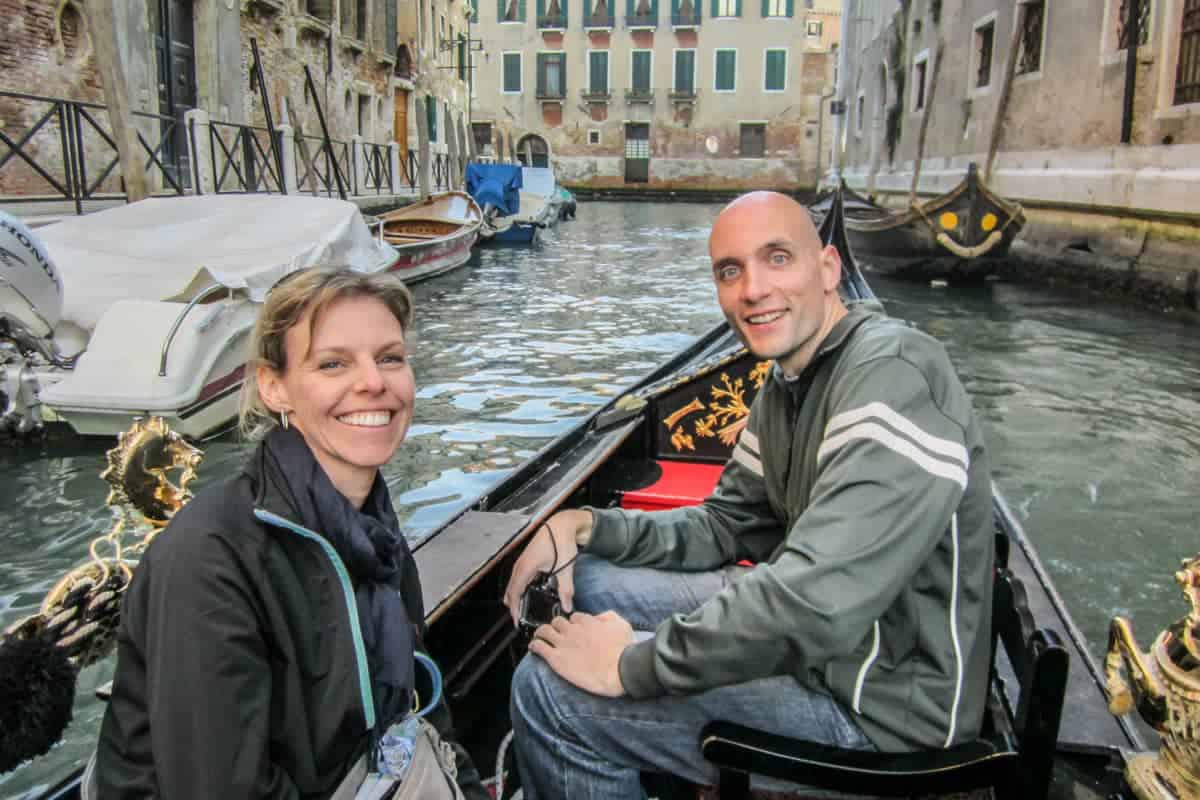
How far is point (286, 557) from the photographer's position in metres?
0.80

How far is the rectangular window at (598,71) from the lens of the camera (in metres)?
25.8

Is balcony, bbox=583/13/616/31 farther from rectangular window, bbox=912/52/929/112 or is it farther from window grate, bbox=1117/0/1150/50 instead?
window grate, bbox=1117/0/1150/50

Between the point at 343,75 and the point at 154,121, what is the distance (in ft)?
15.9

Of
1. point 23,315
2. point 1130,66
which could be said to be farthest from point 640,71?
point 23,315

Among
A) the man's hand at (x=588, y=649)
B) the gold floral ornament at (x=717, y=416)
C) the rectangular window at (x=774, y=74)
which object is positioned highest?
the rectangular window at (x=774, y=74)

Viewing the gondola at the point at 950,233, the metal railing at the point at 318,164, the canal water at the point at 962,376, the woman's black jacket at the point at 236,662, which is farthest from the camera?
Answer: the metal railing at the point at 318,164

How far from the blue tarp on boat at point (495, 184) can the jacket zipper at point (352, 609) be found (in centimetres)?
1204

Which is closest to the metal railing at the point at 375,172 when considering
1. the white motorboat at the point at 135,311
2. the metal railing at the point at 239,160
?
the metal railing at the point at 239,160

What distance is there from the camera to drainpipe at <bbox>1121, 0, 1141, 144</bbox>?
22.3ft

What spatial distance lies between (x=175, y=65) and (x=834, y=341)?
29.9 feet

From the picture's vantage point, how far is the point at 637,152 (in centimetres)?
2606

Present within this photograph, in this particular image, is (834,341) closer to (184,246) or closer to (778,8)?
(184,246)

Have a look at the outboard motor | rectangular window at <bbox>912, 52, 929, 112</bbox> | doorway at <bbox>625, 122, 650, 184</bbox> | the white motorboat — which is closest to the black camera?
the white motorboat

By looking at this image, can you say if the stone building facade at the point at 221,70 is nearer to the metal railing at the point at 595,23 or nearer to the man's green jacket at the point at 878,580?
the man's green jacket at the point at 878,580
